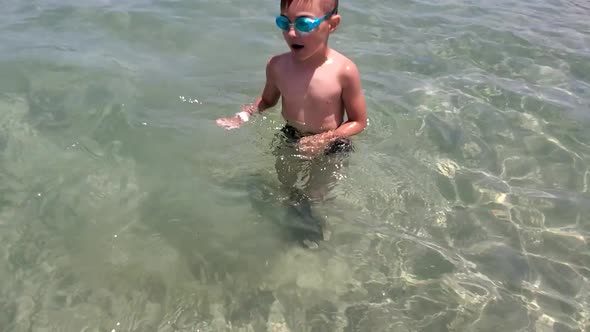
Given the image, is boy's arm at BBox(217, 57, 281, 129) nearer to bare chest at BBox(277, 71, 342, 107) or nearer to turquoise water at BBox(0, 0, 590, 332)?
bare chest at BBox(277, 71, 342, 107)

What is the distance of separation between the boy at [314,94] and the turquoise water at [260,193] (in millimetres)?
294

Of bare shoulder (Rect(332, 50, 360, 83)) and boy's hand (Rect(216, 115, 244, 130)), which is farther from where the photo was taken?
boy's hand (Rect(216, 115, 244, 130))

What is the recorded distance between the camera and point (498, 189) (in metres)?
3.81

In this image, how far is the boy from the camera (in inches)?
115

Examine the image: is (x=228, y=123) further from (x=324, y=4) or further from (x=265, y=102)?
(x=324, y=4)

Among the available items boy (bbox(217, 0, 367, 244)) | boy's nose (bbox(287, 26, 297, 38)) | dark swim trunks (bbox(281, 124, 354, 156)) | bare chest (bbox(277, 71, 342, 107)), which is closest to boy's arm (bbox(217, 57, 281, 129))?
boy (bbox(217, 0, 367, 244))

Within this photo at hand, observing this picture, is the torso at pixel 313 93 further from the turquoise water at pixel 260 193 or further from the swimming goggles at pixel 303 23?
the turquoise water at pixel 260 193

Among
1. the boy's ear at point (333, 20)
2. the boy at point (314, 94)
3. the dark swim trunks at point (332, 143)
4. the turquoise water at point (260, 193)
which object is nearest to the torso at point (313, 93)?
the boy at point (314, 94)

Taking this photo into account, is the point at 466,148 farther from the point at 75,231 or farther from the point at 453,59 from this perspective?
the point at 75,231

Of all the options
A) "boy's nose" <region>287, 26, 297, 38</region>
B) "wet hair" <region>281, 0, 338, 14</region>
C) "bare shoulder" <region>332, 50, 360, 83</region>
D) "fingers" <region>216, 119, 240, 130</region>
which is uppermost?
"wet hair" <region>281, 0, 338, 14</region>

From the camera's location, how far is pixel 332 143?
11.1 ft

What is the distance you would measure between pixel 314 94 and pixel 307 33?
0.48m

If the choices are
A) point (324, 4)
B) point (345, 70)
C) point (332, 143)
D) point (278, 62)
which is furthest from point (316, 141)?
point (324, 4)

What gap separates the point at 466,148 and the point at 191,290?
279 centimetres
